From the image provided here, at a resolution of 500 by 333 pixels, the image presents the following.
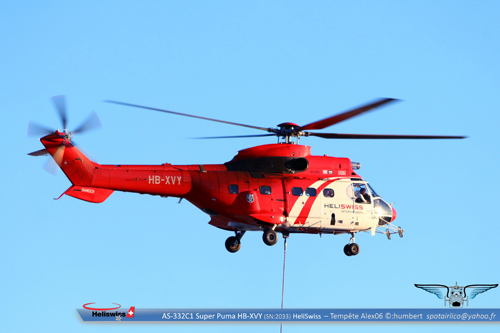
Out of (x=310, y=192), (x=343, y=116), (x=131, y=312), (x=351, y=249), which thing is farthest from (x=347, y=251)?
(x=131, y=312)

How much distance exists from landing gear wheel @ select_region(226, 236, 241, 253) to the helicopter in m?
0.05

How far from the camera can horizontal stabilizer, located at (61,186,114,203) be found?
106ft

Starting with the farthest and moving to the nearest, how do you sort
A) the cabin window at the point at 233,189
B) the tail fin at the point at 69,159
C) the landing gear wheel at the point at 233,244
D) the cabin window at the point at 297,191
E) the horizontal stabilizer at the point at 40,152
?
1. the landing gear wheel at the point at 233,244
2. the cabin window at the point at 297,191
3. the cabin window at the point at 233,189
4. the horizontal stabilizer at the point at 40,152
5. the tail fin at the point at 69,159

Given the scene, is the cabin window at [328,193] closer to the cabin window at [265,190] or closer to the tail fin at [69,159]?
the cabin window at [265,190]

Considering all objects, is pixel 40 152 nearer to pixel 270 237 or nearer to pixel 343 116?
pixel 270 237

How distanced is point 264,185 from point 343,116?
488 cm

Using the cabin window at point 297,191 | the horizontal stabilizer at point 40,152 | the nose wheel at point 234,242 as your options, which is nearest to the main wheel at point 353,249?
the cabin window at point 297,191

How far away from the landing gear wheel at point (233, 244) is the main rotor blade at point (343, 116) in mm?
6007

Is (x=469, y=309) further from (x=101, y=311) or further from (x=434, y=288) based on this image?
(x=101, y=311)

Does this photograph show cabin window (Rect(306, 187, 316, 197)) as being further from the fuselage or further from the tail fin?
the tail fin

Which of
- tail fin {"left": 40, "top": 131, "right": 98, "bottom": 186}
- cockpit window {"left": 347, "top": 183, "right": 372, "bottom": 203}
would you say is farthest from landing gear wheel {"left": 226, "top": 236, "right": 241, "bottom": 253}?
tail fin {"left": 40, "top": 131, "right": 98, "bottom": 186}

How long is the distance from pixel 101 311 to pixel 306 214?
9.89 metres

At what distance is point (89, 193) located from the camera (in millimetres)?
32562

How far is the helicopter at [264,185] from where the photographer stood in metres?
32.5
